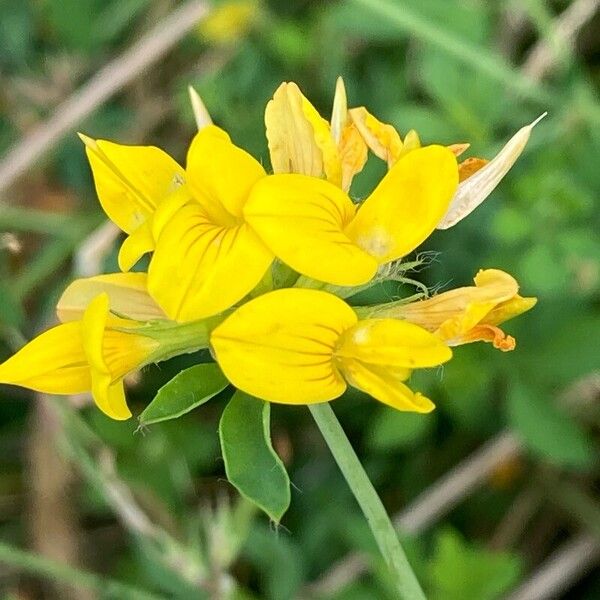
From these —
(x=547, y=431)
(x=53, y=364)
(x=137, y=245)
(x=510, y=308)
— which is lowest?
(x=547, y=431)

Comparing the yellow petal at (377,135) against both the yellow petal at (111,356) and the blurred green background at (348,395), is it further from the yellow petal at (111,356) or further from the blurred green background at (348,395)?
the blurred green background at (348,395)

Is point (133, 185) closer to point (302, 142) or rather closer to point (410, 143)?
point (302, 142)

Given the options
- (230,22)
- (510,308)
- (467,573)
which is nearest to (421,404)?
(510,308)

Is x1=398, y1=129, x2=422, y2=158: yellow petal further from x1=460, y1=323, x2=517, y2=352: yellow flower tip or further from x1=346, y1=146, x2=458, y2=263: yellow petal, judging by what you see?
x1=460, y1=323, x2=517, y2=352: yellow flower tip

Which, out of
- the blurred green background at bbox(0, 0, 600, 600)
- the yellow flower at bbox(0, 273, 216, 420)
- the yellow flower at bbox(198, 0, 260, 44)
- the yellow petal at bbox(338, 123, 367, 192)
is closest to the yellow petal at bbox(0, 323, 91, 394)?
the yellow flower at bbox(0, 273, 216, 420)

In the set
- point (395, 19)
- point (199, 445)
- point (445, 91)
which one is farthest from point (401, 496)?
point (395, 19)

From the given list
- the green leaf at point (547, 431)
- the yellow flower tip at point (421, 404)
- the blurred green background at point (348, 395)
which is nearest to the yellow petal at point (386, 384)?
the yellow flower tip at point (421, 404)
